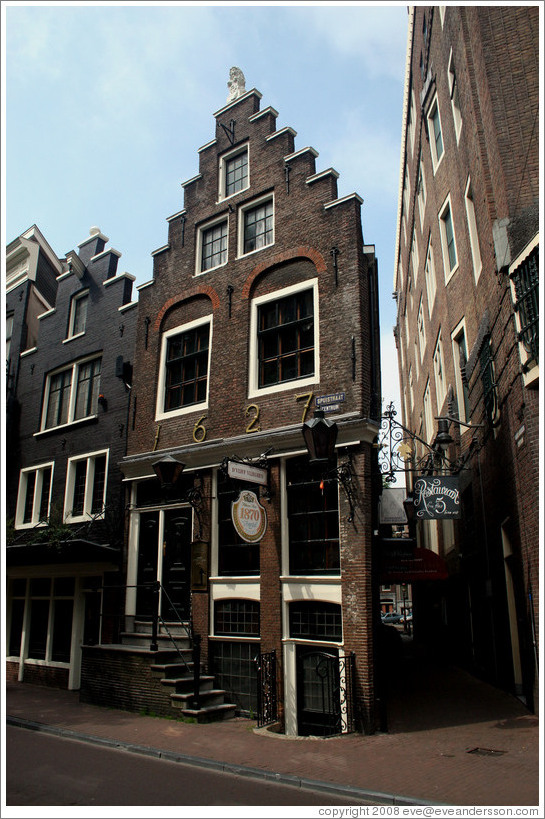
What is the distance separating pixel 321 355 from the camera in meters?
13.1

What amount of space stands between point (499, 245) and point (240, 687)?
10049 mm

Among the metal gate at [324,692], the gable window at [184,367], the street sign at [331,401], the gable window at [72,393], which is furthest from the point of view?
the gable window at [72,393]

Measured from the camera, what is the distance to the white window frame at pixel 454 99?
16.0 meters

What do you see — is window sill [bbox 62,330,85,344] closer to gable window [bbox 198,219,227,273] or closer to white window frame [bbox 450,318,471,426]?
gable window [bbox 198,219,227,273]

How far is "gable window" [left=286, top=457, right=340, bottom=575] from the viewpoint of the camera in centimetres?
1226

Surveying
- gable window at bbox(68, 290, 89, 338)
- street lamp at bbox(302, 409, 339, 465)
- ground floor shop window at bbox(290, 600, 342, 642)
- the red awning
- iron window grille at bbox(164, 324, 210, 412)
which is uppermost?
gable window at bbox(68, 290, 89, 338)

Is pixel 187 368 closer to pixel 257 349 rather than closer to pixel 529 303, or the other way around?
pixel 257 349

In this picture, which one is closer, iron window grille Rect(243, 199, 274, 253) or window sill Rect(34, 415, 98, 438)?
iron window grille Rect(243, 199, 274, 253)

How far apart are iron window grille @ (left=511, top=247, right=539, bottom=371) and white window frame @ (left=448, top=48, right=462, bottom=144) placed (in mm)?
8323

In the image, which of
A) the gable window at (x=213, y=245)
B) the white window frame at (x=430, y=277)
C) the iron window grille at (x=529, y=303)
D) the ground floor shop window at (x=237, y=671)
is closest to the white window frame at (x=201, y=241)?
the gable window at (x=213, y=245)

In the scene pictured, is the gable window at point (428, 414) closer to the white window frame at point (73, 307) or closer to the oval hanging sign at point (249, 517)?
the oval hanging sign at point (249, 517)

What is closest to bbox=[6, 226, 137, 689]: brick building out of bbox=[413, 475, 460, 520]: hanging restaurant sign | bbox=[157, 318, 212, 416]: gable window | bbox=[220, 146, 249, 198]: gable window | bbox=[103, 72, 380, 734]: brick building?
bbox=[103, 72, 380, 734]: brick building

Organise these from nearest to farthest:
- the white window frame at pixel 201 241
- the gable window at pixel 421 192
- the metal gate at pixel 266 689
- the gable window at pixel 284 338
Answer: the metal gate at pixel 266 689
the gable window at pixel 284 338
the white window frame at pixel 201 241
the gable window at pixel 421 192

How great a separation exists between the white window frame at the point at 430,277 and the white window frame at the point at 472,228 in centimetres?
570
